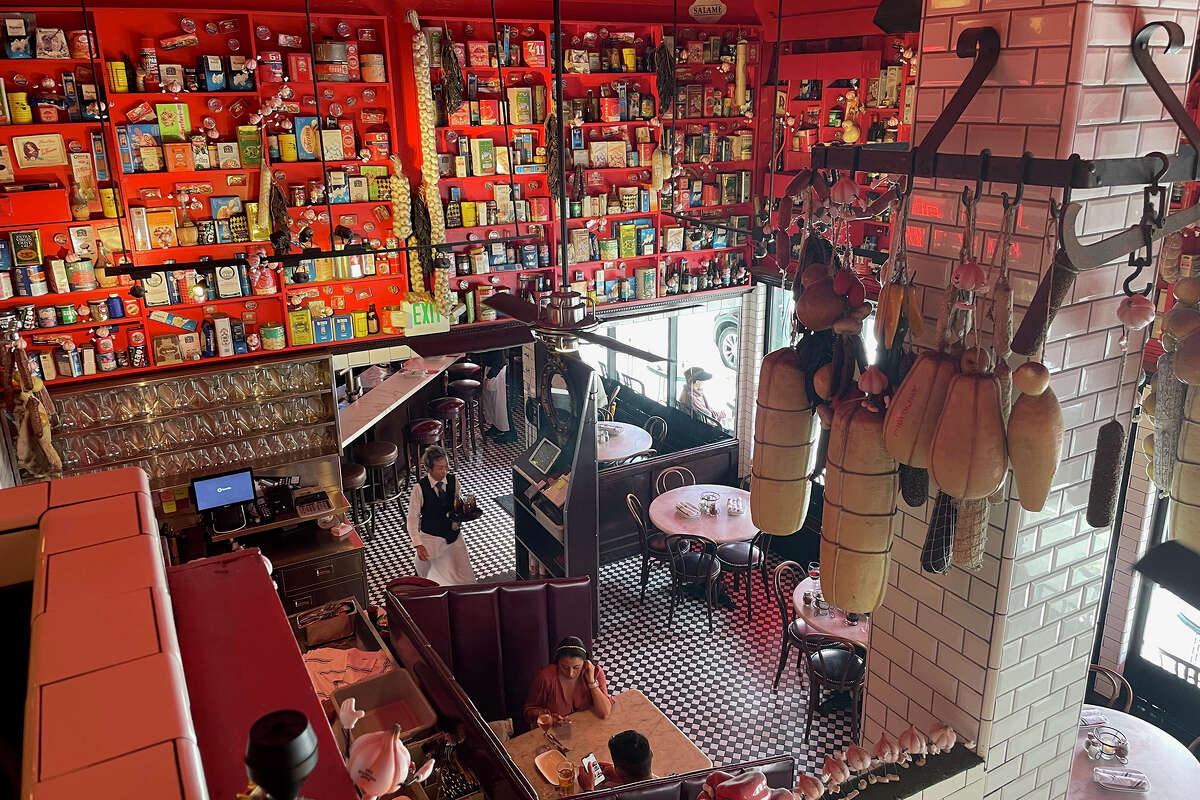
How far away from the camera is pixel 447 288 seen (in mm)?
7383

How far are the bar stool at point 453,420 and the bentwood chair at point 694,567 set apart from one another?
3.18 meters

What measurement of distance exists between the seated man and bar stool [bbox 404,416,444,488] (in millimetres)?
5408

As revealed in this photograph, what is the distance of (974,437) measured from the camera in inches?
64.9

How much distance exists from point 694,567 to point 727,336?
327 centimetres

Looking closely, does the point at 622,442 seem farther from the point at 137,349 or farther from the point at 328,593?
the point at 137,349

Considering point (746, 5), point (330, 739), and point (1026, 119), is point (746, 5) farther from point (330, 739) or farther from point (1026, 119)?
point (330, 739)

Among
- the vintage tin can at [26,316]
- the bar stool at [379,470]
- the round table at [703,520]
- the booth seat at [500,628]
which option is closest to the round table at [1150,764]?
the booth seat at [500,628]

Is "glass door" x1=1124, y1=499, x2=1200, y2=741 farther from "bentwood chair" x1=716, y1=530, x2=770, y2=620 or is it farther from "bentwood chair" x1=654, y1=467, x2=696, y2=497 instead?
"bentwood chair" x1=654, y1=467, x2=696, y2=497

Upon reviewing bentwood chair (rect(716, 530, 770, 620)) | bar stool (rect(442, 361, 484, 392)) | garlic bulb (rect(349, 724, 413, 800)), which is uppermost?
garlic bulb (rect(349, 724, 413, 800))

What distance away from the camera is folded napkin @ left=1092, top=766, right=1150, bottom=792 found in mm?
3766

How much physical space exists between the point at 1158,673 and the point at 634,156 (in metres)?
5.91

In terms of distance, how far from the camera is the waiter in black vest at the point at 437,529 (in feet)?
21.6

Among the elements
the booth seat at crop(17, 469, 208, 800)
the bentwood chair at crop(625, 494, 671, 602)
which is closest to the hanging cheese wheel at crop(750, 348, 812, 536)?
the booth seat at crop(17, 469, 208, 800)

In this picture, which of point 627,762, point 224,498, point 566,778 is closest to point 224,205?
point 224,498
